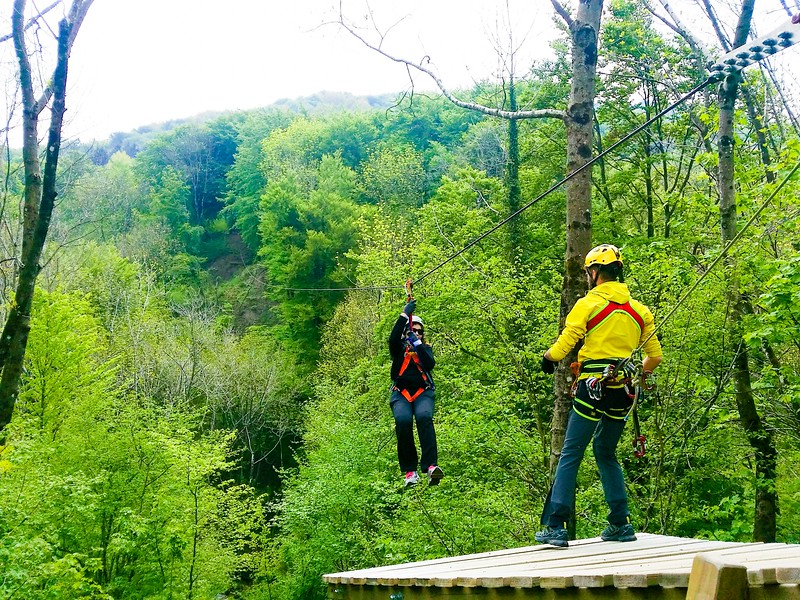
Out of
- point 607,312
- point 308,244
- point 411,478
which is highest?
point 308,244

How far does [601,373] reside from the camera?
4785 millimetres

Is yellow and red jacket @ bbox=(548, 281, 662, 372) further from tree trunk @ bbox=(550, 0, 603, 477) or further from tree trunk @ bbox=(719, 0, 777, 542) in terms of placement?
tree trunk @ bbox=(719, 0, 777, 542)

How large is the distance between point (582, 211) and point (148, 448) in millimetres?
15812

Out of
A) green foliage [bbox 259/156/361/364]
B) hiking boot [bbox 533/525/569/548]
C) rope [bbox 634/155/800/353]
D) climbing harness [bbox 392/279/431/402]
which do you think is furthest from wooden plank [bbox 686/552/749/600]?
green foliage [bbox 259/156/361/364]

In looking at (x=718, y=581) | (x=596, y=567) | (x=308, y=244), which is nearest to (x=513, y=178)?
(x=596, y=567)

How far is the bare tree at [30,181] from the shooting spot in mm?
7406

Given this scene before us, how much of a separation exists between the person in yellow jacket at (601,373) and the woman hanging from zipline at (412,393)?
2.04 m

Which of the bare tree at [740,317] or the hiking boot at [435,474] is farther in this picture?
the bare tree at [740,317]

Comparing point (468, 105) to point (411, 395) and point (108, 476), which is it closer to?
point (411, 395)

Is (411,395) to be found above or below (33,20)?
below

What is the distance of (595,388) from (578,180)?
2368mm

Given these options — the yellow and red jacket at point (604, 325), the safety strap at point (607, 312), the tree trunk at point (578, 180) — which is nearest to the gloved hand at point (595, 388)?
the yellow and red jacket at point (604, 325)

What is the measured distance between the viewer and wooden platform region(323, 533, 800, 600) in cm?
217

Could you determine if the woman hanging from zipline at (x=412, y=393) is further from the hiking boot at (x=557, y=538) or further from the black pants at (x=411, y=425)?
the hiking boot at (x=557, y=538)
